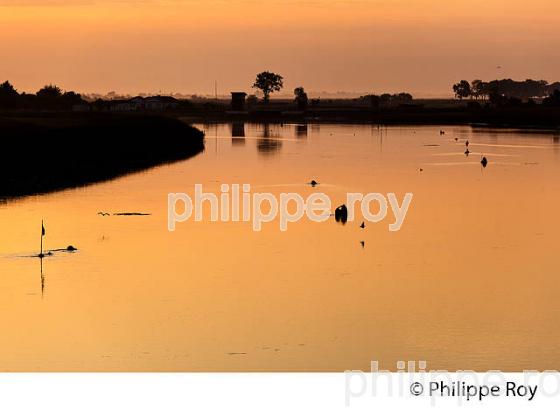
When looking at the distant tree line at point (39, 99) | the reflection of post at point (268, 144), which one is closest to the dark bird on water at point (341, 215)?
the reflection of post at point (268, 144)

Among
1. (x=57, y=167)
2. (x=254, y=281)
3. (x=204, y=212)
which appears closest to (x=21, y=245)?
(x=254, y=281)

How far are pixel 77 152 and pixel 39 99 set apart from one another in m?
112

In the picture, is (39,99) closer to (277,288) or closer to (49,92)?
(49,92)

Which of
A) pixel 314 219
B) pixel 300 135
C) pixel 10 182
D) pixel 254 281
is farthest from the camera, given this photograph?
pixel 300 135

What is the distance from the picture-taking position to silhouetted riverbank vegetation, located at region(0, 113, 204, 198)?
196 feet

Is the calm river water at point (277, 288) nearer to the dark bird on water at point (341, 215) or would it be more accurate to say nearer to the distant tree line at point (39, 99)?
the dark bird on water at point (341, 215)

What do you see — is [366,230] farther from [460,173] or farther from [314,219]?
[460,173]

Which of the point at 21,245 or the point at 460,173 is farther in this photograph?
the point at 460,173

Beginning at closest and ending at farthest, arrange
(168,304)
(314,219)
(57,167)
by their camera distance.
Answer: (168,304) < (314,219) < (57,167)

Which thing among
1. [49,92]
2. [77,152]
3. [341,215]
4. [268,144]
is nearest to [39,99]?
[49,92]

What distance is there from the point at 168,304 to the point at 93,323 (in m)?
2.50

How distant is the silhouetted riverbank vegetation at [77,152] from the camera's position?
196ft

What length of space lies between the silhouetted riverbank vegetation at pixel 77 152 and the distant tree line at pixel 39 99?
70014mm

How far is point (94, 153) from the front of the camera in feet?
249
